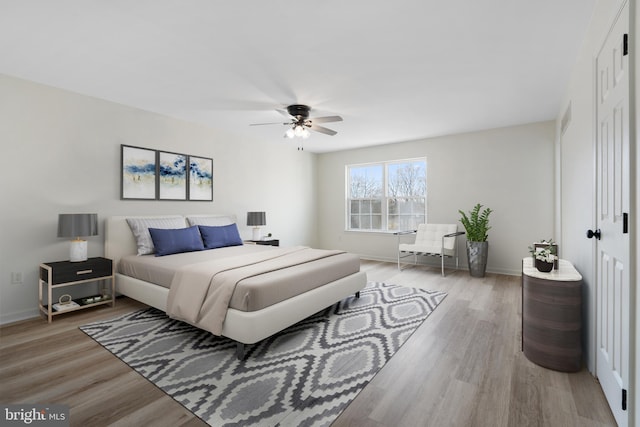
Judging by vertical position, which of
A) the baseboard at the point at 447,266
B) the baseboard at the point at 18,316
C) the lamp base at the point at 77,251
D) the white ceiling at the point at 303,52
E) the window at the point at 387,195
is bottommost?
the baseboard at the point at 18,316

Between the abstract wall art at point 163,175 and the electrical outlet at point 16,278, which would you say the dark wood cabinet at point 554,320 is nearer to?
the abstract wall art at point 163,175

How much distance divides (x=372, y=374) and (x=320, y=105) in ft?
10.2

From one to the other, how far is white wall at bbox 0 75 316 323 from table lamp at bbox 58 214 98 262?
0.97ft

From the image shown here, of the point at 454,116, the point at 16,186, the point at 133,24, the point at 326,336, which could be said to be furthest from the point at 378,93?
the point at 16,186

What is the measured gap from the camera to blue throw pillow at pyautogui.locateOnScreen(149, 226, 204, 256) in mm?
3637

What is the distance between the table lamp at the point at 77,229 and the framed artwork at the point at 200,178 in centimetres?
Answer: 149

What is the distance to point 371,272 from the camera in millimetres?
5137

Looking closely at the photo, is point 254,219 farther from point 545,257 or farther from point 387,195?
point 545,257

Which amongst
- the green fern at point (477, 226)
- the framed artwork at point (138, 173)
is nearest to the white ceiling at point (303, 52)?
the framed artwork at point (138, 173)

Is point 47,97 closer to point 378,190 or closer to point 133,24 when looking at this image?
point 133,24

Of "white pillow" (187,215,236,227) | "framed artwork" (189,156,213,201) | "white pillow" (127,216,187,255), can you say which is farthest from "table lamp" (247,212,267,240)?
"white pillow" (127,216,187,255)

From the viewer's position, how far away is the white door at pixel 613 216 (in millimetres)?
1433

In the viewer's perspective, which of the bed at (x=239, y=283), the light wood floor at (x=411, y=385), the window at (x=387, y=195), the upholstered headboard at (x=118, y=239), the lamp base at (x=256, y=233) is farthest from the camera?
the window at (x=387, y=195)

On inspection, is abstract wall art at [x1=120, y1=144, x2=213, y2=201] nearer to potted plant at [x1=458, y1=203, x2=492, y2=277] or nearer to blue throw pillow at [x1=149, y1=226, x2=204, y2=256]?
blue throw pillow at [x1=149, y1=226, x2=204, y2=256]
